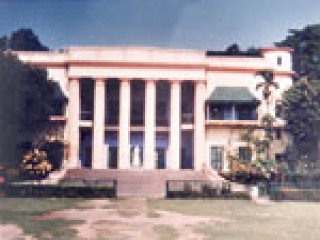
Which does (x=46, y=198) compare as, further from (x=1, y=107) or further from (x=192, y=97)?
(x=192, y=97)

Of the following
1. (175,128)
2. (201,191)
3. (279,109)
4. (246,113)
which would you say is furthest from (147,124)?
(201,191)

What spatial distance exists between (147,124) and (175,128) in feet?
5.18

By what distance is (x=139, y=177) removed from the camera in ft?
87.1

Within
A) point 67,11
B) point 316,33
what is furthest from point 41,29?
point 316,33

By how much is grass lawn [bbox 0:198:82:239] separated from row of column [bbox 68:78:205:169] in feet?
31.6

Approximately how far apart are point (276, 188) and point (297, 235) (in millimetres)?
9039

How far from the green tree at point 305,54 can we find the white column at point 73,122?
1048cm

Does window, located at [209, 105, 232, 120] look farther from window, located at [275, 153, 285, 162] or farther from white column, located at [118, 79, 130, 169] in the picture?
white column, located at [118, 79, 130, 169]

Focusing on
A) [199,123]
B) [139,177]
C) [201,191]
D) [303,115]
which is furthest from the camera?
[199,123]

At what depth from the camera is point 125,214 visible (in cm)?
1595

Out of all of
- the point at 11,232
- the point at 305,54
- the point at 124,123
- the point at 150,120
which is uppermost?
the point at 305,54

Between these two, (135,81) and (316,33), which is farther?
(135,81)

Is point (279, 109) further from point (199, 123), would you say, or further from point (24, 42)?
point (24, 42)

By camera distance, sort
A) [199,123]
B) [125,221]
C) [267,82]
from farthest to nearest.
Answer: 1. [199,123]
2. [267,82]
3. [125,221]
